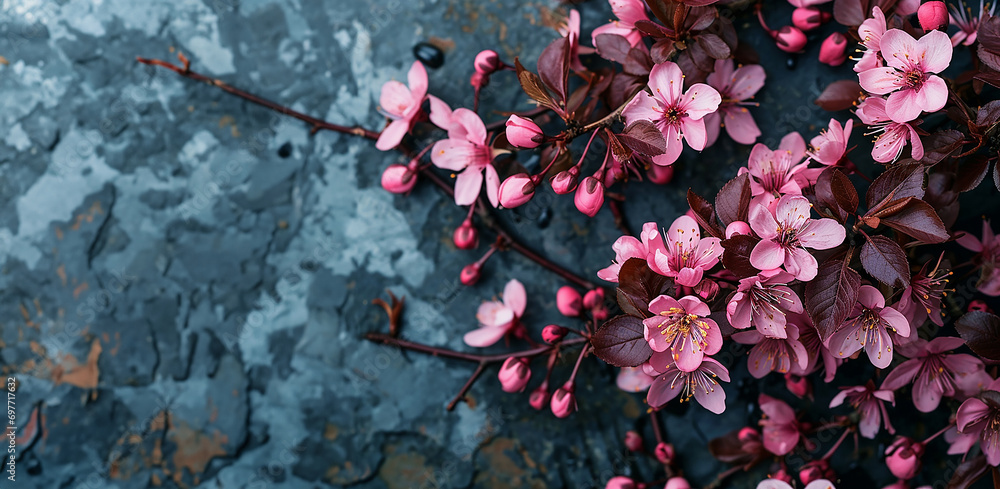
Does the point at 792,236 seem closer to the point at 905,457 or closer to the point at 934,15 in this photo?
the point at 934,15

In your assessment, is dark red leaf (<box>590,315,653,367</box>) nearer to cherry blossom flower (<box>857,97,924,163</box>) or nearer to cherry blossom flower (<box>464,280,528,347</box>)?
cherry blossom flower (<box>464,280,528,347</box>)

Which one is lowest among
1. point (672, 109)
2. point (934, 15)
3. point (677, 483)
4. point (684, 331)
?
point (677, 483)

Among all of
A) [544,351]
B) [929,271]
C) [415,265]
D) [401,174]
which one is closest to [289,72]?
[401,174]

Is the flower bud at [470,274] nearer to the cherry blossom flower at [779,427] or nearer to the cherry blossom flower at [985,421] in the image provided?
the cherry blossom flower at [779,427]

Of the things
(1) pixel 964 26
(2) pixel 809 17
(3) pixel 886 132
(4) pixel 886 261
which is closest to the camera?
(4) pixel 886 261

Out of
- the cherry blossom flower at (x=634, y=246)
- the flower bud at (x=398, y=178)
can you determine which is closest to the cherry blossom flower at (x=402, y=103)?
the flower bud at (x=398, y=178)

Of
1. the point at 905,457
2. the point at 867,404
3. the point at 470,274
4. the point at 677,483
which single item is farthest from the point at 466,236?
the point at 905,457

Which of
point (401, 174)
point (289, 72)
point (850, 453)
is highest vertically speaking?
point (289, 72)

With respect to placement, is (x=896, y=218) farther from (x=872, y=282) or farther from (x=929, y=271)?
(x=929, y=271)
